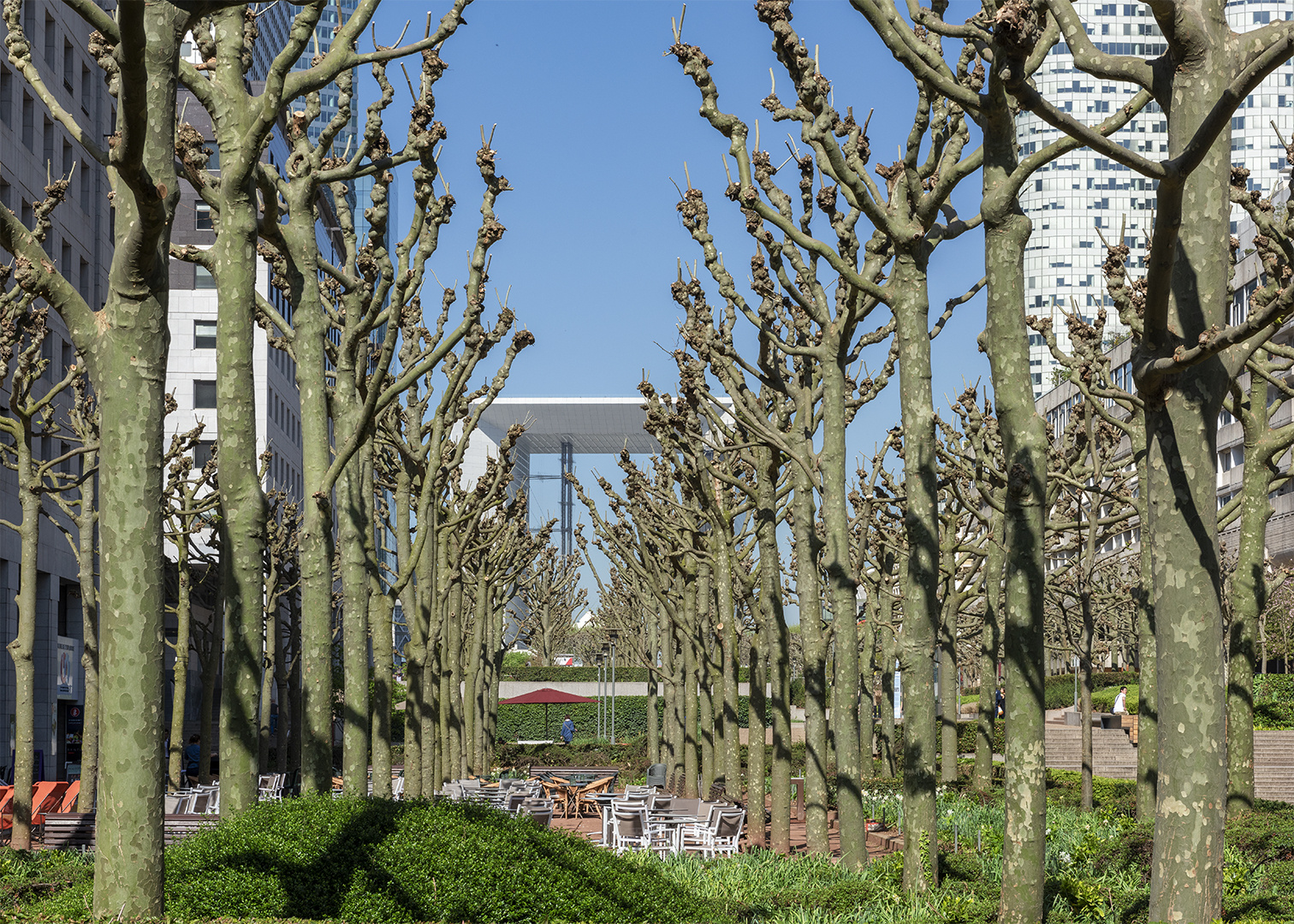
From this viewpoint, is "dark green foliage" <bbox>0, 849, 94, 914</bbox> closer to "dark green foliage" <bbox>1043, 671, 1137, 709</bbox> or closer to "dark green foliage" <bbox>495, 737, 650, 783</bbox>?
"dark green foliage" <bbox>495, 737, 650, 783</bbox>

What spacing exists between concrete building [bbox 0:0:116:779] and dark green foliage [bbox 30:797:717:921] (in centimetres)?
2395

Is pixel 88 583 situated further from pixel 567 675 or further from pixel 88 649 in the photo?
pixel 567 675

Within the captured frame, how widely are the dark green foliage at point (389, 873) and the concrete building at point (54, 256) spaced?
23947mm

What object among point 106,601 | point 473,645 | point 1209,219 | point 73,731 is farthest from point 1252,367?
point 73,731

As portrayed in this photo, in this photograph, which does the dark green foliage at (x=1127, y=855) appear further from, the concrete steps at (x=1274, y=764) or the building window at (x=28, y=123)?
the building window at (x=28, y=123)

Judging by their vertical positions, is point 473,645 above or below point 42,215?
below

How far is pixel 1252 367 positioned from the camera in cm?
1400

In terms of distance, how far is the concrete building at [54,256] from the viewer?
30.9 m

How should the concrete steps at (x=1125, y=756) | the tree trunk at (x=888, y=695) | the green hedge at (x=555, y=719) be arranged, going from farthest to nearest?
the green hedge at (x=555, y=719), the concrete steps at (x=1125, y=756), the tree trunk at (x=888, y=695)

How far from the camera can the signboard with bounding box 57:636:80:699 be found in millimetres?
34156

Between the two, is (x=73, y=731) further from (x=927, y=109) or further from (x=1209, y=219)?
(x=1209, y=219)

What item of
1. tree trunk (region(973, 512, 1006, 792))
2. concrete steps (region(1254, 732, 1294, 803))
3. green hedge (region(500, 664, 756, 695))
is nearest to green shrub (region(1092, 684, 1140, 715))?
concrete steps (region(1254, 732, 1294, 803))

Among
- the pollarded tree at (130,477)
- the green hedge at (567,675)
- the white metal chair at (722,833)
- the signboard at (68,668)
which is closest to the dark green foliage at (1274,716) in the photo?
the white metal chair at (722,833)

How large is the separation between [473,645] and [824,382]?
17.9 meters
